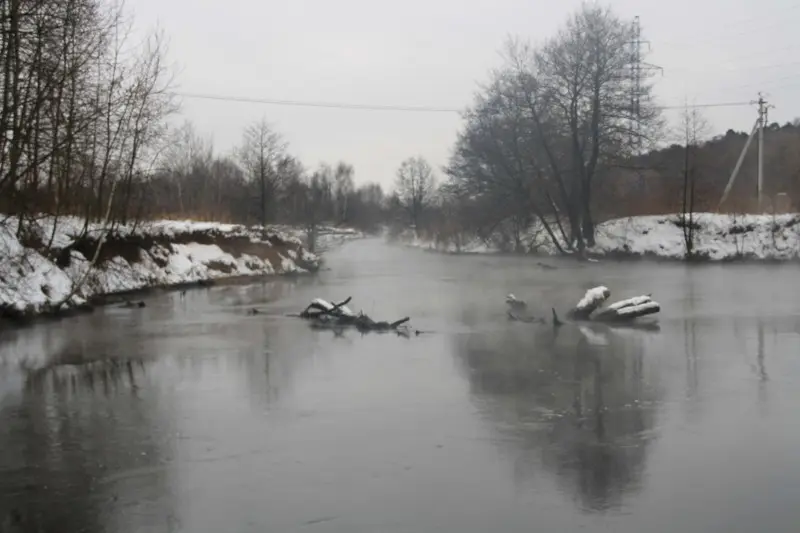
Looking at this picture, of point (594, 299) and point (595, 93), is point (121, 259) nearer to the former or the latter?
point (594, 299)

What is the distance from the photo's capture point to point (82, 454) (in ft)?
26.5

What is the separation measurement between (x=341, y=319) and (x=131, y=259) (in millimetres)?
15683

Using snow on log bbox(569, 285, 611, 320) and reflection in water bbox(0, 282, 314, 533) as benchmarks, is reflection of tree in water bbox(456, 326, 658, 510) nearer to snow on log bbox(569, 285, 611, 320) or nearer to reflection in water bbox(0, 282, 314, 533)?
snow on log bbox(569, 285, 611, 320)

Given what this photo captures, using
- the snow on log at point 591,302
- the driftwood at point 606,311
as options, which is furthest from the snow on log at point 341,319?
the snow on log at point 591,302

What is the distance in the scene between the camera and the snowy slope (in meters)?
21.8

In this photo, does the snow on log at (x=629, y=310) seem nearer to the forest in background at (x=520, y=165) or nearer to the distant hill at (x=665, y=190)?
→ the forest in background at (x=520, y=165)

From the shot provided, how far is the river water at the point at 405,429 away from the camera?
629 cm

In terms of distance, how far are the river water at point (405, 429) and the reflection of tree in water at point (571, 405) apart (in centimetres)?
4

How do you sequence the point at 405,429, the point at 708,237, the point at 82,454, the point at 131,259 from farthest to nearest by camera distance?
the point at 708,237
the point at 131,259
the point at 405,429
the point at 82,454

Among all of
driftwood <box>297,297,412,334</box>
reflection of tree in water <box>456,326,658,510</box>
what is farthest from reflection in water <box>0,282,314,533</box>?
reflection of tree in water <box>456,326,658,510</box>

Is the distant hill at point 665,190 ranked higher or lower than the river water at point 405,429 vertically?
higher

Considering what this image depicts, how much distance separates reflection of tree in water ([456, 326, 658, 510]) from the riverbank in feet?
42.4

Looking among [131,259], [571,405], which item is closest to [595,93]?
[131,259]

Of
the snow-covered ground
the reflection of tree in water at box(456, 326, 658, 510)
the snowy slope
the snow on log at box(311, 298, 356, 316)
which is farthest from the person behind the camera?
the snow-covered ground
